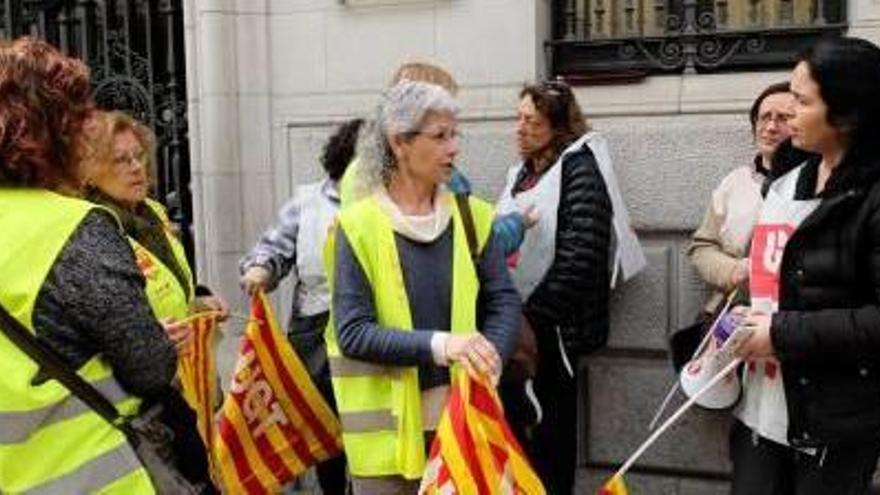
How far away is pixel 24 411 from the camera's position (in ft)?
7.41

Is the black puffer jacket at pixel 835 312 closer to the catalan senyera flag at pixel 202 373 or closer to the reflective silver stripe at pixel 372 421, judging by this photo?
the reflective silver stripe at pixel 372 421

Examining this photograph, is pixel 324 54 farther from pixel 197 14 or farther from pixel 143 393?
pixel 143 393

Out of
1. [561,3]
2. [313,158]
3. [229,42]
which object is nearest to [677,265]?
[561,3]

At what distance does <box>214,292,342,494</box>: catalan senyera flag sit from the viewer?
3.99 meters

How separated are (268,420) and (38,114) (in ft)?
6.41

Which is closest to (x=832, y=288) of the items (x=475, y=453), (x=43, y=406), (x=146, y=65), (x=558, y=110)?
(x=475, y=453)

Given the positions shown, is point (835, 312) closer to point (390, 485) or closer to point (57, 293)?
point (390, 485)

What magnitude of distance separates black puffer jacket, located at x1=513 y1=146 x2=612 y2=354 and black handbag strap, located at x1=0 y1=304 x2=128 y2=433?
212cm

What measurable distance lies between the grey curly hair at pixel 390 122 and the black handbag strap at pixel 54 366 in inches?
47.7

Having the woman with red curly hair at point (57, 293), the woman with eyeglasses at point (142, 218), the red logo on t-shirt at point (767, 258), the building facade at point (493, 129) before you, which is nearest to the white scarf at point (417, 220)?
the woman with eyeglasses at point (142, 218)

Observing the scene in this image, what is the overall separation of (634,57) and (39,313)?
322cm

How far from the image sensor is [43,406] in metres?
2.26

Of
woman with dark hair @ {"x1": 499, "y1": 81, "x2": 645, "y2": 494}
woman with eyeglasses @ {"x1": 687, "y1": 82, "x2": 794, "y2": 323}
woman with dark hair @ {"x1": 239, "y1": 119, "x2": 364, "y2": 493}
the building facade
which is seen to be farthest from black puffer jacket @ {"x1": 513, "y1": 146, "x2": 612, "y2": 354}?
woman with dark hair @ {"x1": 239, "y1": 119, "x2": 364, "y2": 493}

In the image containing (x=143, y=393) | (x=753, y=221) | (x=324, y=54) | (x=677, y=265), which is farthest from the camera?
(x=324, y=54)
